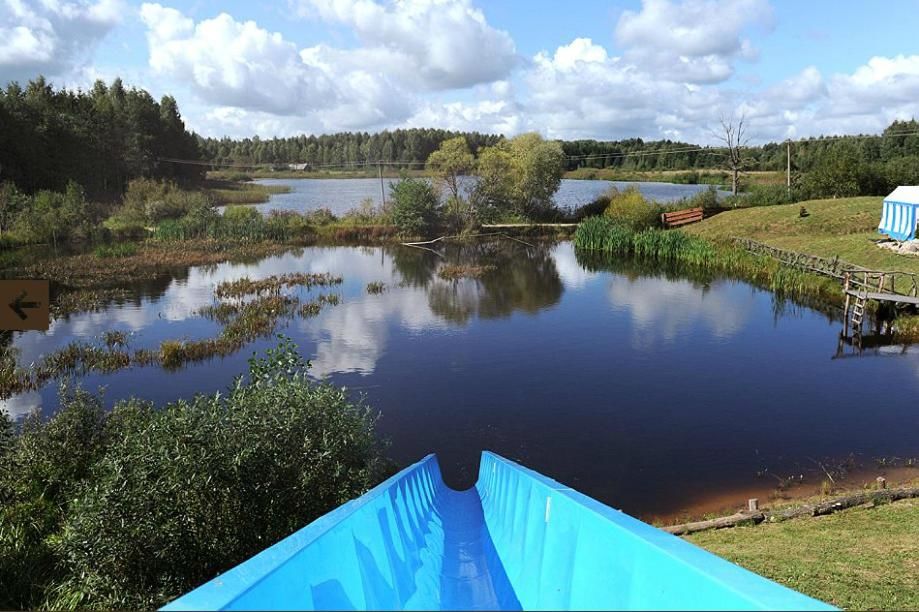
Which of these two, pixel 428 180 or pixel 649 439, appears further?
pixel 428 180

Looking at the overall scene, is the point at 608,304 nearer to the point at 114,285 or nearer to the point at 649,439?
the point at 649,439

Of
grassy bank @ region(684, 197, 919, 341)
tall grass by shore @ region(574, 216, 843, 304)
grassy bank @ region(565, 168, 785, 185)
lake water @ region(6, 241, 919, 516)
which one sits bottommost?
lake water @ region(6, 241, 919, 516)

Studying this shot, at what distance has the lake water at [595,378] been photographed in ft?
40.1

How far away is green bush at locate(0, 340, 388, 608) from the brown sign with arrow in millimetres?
1532

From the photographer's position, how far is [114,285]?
2869 cm

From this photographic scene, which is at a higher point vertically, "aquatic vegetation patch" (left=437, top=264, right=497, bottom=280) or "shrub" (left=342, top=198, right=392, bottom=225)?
"shrub" (left=342, top=198, right=392, bottom=225)

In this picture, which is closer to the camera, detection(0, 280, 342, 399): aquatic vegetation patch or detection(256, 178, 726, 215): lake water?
detection(0, 280, 342, 399): aquatic vegetation patch

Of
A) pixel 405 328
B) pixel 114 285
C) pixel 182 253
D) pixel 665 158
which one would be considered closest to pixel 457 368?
pixel 405 328

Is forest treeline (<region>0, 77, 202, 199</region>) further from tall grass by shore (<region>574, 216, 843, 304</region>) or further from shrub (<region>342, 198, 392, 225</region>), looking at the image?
tall grass by shore (<region>574, 216, 843, 304</region>)

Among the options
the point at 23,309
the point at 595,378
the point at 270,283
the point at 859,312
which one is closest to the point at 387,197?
the point at 270,283

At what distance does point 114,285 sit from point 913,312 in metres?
31.7

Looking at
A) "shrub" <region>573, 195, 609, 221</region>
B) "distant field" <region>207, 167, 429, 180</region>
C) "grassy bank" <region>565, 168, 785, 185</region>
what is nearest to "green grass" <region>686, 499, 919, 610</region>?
"shrub" <region>573, 195, 609, 221</region>

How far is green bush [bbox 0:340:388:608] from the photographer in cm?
623

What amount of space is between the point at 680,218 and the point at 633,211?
330 cm
